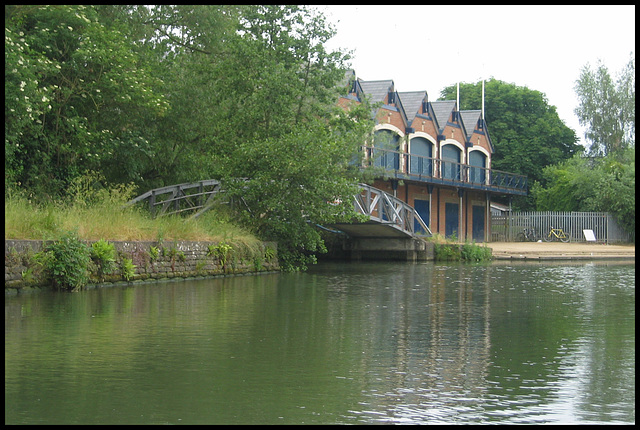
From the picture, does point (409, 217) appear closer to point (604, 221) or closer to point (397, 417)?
point (604, 221)

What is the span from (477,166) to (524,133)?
12.1m

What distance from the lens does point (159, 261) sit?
1880 cm

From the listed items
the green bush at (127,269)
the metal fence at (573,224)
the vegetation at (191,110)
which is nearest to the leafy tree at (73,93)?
the vegetation at (191,110)

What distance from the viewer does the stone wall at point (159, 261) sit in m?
14.6

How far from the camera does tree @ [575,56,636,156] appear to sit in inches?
2462

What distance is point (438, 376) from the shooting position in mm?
7406

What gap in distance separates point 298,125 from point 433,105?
81.4 feet

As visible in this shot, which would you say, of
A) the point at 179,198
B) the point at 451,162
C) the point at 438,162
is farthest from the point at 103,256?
the point at 438,162

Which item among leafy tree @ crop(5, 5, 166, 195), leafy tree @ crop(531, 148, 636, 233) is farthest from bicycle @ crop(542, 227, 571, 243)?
leafy tree @ crop(5, 5, 166, 195)

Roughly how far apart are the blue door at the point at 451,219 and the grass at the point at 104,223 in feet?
81.4

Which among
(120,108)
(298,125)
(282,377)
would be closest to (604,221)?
(298,125)

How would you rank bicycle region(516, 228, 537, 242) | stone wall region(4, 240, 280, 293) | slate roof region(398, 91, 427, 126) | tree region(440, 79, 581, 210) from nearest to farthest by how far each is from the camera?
stone wall region(4, 240, 280, 293), slate roof region(398, 91, 427, 126), bicycle region(516, 228, 537, 242), tree region(440, 79, 581, 210)

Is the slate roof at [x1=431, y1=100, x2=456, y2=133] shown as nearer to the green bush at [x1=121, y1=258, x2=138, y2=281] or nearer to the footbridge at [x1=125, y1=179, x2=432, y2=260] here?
the footbridge at [x1=125, y1=179, x2=432, y2=260]

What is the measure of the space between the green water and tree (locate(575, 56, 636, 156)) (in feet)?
168
